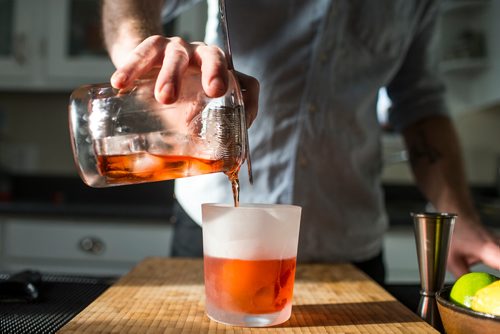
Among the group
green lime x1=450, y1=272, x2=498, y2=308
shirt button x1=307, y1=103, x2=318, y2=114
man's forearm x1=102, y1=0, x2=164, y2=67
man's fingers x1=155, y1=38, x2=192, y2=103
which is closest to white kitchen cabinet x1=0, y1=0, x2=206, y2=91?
shirt button x1=307, y1=103, x2=318, y2=114

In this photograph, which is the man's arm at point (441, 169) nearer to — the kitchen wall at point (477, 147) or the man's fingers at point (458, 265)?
the man's fingers at point (458, 265)

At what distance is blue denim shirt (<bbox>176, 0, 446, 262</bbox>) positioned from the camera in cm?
98

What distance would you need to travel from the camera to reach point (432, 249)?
2.24ft

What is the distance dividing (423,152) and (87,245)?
1.06 metres

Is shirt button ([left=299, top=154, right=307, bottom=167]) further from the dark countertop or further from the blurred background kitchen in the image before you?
the dark countertop

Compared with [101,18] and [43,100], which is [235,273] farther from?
[43,100]

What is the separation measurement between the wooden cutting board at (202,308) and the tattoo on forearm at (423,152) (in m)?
0.39

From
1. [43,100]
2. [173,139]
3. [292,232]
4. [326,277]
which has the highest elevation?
[43,100]

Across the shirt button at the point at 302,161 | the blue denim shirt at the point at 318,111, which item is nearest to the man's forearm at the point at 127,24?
the blue denim shirt at the point at 318,111

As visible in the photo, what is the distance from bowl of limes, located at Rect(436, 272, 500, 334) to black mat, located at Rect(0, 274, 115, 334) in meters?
0.41

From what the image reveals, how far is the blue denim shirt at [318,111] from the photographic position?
0.98 meters

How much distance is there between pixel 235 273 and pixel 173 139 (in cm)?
16

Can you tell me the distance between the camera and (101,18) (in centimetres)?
82

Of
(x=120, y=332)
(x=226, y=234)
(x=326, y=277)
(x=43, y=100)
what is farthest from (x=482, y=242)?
(x=43, y=100)
